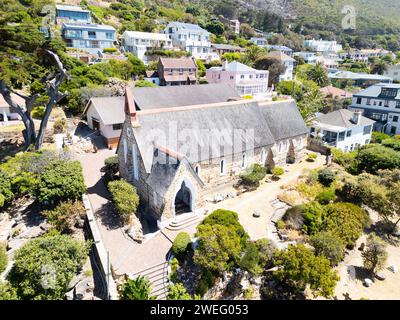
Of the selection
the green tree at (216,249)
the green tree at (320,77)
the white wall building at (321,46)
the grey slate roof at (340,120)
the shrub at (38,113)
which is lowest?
the green tree at (216,249)

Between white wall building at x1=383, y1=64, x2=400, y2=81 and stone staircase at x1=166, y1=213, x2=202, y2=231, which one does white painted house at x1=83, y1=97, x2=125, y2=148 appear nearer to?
stone staircase at x1=166, y1=213, x2=202, y2=231

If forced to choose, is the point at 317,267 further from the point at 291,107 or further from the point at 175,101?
the point at 175,101

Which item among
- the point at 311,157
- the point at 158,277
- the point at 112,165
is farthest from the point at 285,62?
the point at 158,277

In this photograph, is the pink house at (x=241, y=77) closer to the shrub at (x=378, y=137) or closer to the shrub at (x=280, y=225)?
the shrub at (x=378, y=137)

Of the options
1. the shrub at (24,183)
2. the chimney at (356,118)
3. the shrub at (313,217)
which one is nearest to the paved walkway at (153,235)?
the shrub at (313,217)

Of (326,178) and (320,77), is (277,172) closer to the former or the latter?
(326,178)
